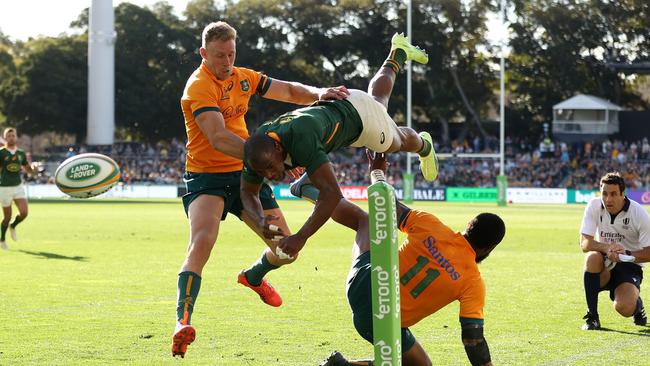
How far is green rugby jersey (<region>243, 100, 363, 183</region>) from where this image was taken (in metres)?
7.00

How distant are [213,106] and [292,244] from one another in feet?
6.50

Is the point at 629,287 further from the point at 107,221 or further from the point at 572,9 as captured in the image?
the point at 572,9

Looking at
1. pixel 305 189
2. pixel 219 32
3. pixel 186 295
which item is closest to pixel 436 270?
pixel 305 189

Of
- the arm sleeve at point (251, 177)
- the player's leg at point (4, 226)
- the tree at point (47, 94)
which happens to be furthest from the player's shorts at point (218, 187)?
the tree at point (47, 94)

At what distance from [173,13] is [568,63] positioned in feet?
103

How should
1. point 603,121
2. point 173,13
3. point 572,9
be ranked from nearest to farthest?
point 603,121 < point 572,9 < point 173,13

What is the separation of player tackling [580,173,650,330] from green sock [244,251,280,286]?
322 cm

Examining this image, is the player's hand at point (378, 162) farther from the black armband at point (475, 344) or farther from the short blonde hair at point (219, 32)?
the black armband at point (475, 344)

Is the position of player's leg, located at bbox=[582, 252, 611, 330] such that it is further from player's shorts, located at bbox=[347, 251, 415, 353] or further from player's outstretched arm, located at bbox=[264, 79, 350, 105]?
player's shorts, located at bbox=[347, 251, 415, 353]

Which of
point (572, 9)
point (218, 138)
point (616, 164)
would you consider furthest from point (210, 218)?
point (572, 9)

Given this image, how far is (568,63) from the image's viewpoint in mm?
73312

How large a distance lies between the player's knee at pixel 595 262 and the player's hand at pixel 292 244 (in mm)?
4952

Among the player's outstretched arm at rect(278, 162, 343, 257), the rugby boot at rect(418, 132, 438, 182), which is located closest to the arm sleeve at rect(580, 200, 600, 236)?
the rugby boot at rect(418, 132, 438, 182)

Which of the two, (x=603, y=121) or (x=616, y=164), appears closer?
(x=616, y=164)
